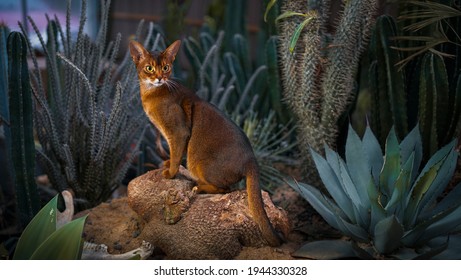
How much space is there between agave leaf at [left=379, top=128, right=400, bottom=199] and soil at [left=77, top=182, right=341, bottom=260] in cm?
30

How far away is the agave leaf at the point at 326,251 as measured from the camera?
69.2 inches

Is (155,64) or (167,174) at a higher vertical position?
(155,64)

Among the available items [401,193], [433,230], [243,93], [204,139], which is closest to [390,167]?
[401,193]

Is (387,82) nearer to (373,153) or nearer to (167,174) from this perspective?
(373,153)

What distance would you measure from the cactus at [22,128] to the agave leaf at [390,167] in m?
1.12

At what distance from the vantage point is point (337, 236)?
2045 millimetres

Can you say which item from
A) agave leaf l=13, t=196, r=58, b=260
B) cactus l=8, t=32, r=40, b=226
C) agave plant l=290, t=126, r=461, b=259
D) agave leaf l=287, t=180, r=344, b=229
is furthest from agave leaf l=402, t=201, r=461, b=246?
cactus l=8, t=32, r=40, b=226

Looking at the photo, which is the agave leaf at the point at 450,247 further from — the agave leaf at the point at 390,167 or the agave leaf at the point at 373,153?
the agave leaf at the point at 373,153

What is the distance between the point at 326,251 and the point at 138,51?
777 mm

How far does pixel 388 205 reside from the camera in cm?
175

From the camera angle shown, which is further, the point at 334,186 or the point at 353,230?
the point at 334,186

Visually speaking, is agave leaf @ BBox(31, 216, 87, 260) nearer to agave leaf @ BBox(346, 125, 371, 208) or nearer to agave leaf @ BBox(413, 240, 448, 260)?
agave leaf @ BBox(346, 125, 371, 208)

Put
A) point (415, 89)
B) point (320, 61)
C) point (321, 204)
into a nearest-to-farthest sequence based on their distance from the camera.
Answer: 1. point (321, 204)
2. point (320, 61)
3. point (415, 89)
